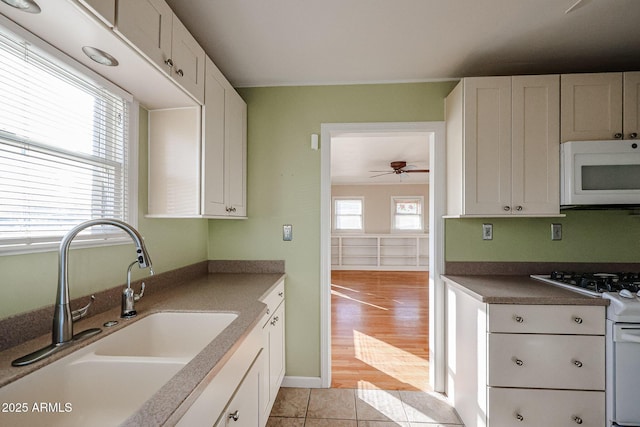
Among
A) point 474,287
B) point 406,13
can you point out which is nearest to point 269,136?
point 406,13

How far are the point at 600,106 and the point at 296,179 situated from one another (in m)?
2.10

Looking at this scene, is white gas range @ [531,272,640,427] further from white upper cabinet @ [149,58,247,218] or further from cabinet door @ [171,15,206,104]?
cabinet door @ [171,15,206,104]

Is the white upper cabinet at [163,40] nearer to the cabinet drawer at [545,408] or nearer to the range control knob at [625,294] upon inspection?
the cabinet drawer at [545,408]

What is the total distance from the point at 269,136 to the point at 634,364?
8.56ft

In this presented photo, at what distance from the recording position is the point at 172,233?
1.88 meters

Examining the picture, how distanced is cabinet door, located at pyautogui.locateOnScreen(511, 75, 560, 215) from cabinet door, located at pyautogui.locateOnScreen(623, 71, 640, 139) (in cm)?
40

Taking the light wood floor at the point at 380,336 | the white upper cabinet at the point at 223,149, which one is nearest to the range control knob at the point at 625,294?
the light wood floor at the point at 380,336

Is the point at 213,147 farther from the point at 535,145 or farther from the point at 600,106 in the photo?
the point at 600,106

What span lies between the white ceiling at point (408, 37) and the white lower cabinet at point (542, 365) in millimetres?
1591

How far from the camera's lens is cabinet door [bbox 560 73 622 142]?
180 cm

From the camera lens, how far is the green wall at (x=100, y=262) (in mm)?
969

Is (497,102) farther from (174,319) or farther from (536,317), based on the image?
(174,319)

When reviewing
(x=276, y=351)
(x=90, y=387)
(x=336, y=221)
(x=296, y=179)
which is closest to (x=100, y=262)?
(x=90, y=387)

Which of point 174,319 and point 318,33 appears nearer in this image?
point 174,319
